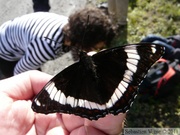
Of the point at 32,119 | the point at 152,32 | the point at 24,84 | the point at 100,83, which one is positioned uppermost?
the point at 100,83

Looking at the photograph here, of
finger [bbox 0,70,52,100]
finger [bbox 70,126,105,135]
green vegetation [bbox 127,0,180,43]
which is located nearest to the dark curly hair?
finger [bbox 0,70,52,100]

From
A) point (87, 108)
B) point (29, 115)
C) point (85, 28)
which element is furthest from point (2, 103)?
point (85, 28)

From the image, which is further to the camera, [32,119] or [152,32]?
[152,32]

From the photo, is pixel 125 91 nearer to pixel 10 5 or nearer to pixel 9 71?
pixel 9 71

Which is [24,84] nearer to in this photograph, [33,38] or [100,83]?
[100,83]

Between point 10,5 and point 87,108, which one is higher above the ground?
point 87,108

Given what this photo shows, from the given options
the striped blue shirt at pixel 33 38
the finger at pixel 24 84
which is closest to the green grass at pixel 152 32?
the striped blue shirt at pixel 33 38

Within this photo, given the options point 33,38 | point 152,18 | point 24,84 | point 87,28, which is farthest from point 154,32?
point 24,84
